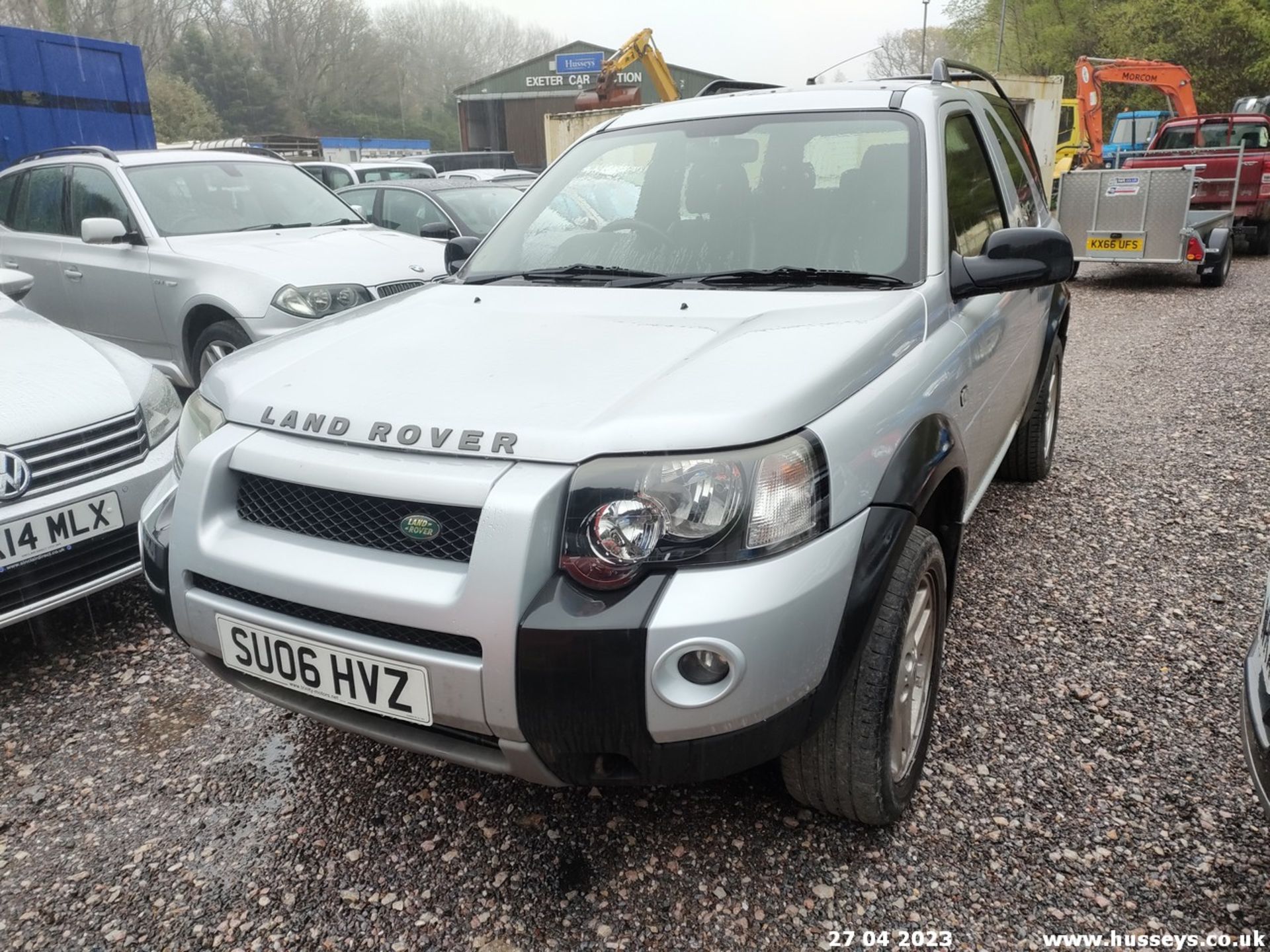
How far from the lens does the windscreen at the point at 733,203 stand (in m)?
2.61

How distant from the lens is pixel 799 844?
2.17 meters

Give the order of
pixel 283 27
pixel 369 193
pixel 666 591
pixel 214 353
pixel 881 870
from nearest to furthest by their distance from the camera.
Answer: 1. pixel 666 591
2. pixel 881 870
3. pixel 214 353
4. pixel 369 193
5. pixel 283 27

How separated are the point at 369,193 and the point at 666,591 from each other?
8396mm

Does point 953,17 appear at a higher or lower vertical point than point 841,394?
higher

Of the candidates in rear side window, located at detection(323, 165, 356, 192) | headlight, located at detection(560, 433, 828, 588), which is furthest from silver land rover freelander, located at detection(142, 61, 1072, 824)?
rear side window, located at detection(323, 165, 356, 192)

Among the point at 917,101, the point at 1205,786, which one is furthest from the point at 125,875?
the point at 917,101

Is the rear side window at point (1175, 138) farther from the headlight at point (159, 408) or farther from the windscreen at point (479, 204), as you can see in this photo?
the headlight at point (159, 408)

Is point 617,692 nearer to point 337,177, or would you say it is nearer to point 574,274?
point 574,274

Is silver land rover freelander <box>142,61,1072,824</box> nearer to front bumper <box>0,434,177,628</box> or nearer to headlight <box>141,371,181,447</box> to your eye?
front bumper <box>0,434,177,628</box>

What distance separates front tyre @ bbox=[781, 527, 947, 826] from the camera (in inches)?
75.6

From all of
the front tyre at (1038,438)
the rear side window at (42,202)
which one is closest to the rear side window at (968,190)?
the front tyre at (1038,438)

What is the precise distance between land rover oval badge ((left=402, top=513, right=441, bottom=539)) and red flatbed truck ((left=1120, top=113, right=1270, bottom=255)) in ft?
41.1

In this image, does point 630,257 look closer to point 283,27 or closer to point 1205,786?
point 1205,786

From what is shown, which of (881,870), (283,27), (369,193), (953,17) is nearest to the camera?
(881,870)
